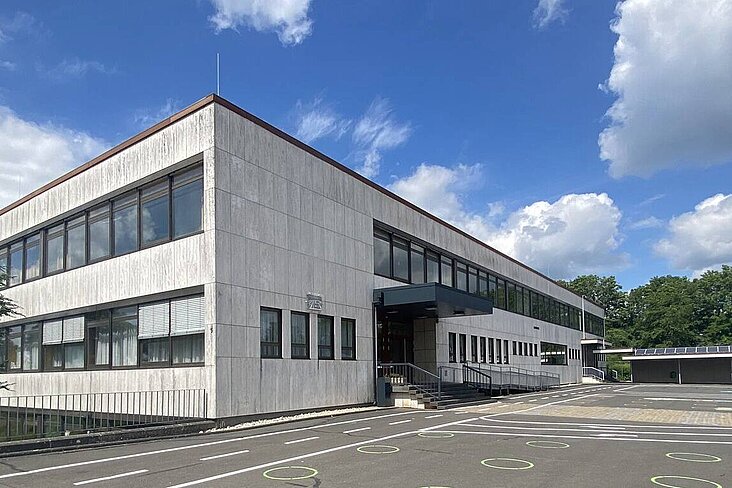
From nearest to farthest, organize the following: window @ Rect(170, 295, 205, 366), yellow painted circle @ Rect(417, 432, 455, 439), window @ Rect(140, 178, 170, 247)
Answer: yellow painted circle @ Rect(417, 432, 455, 439), window @ Rect(170, 295, 205, 366), window @ Rect(140, 178, 170, 247)

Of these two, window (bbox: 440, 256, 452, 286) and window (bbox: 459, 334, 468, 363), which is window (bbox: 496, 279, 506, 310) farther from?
window (bbox: 440, 256, 452, 286)

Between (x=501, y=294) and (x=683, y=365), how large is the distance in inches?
1220

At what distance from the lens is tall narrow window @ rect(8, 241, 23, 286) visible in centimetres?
2692

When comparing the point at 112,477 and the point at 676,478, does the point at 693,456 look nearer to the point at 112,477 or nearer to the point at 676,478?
the point at 676,478

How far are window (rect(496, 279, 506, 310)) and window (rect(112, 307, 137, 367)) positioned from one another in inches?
925

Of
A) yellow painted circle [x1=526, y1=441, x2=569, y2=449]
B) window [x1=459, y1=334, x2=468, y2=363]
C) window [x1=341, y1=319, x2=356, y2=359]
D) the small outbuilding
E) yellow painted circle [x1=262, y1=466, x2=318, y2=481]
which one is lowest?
the small outbuilding

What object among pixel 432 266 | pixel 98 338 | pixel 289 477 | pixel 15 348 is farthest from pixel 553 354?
pixel 289 477

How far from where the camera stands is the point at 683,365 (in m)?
61.1

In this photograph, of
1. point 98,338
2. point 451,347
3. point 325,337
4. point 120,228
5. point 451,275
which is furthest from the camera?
point 451,275

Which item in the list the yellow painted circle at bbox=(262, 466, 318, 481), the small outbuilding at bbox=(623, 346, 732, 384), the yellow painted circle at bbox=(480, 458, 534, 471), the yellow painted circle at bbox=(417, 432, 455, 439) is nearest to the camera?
the yellow painted circle at bbox=(262, 466, 318, 481)

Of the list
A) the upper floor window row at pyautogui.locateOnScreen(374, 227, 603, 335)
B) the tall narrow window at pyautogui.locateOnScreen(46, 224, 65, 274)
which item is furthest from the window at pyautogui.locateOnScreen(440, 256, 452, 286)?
the tall narrow window at pyautogui.locateOnScreen(46, 224, 65, 274)

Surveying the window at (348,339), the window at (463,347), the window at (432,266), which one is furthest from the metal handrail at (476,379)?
the window at (348,339)

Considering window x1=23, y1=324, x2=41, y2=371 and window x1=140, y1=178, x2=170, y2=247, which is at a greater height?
window x1=140, y1=178, x2=170, y2=247

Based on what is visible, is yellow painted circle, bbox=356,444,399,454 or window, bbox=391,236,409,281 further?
window, bbox=391,236,409,281
